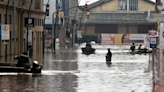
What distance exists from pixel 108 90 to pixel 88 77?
6.36m

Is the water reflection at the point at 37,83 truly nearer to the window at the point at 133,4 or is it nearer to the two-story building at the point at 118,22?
the two-story building at the point at 118,22

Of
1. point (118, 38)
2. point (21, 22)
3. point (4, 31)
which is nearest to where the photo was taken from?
point (4, 31)

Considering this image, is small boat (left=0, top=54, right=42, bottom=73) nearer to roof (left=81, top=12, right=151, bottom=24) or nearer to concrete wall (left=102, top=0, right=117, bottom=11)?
roof (left=81, top=12, right=151, bottom=24)

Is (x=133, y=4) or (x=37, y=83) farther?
(x=133, y=4)

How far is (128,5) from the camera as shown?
A: 157 metres

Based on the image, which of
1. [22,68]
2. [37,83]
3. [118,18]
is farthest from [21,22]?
[118,18]

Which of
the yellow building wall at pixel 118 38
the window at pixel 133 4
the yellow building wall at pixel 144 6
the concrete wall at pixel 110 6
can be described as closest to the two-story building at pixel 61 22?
the yellow building wall at pixel 118 38

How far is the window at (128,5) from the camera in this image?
156375mm

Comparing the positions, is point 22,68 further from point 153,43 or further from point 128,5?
point 128,5

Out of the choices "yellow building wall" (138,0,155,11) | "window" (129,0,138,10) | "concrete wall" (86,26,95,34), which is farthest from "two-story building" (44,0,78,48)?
"yellow building wall" (138,0,155,11)

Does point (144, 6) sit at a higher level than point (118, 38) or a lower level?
higher

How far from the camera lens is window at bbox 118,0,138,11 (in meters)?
156

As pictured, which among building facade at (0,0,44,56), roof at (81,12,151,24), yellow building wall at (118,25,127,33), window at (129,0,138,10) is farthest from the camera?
window at (129,0,138,10)

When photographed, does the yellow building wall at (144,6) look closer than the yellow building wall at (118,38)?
No
